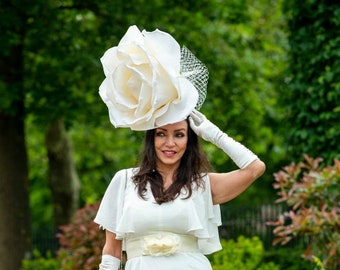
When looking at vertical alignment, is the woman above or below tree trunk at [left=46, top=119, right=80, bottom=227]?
above

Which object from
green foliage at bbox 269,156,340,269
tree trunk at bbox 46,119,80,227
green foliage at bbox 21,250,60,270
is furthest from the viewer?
tree trunk at bbox 46,119,80,227

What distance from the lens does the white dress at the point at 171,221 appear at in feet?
16.5

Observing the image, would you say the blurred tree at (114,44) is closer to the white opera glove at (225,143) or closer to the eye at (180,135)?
A: the eye at (180,135)

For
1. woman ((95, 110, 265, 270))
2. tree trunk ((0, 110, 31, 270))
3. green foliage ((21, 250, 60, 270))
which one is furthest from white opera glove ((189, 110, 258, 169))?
tree trunk ((0, 110, 31, 270))

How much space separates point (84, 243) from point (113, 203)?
4407mm

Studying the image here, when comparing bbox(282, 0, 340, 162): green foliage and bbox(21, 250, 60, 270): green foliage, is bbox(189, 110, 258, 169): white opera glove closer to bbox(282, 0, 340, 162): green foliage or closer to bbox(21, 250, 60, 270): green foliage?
bbox(282, 0, 340, 162): green foliage

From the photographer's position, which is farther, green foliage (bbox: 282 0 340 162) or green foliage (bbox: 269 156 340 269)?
green foliage (bbox: 282 0 340 162)

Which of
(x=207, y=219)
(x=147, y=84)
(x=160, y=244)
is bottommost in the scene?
(x=160, y=244)

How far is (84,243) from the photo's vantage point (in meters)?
9.66

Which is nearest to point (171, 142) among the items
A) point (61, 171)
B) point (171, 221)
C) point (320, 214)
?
point (171, 221)

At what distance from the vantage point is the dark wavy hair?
514cm

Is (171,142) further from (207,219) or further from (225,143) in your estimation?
(207,219)

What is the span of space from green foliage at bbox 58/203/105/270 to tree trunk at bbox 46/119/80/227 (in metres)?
4.47

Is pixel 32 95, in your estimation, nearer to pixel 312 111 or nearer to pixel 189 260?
pixel 312 111
